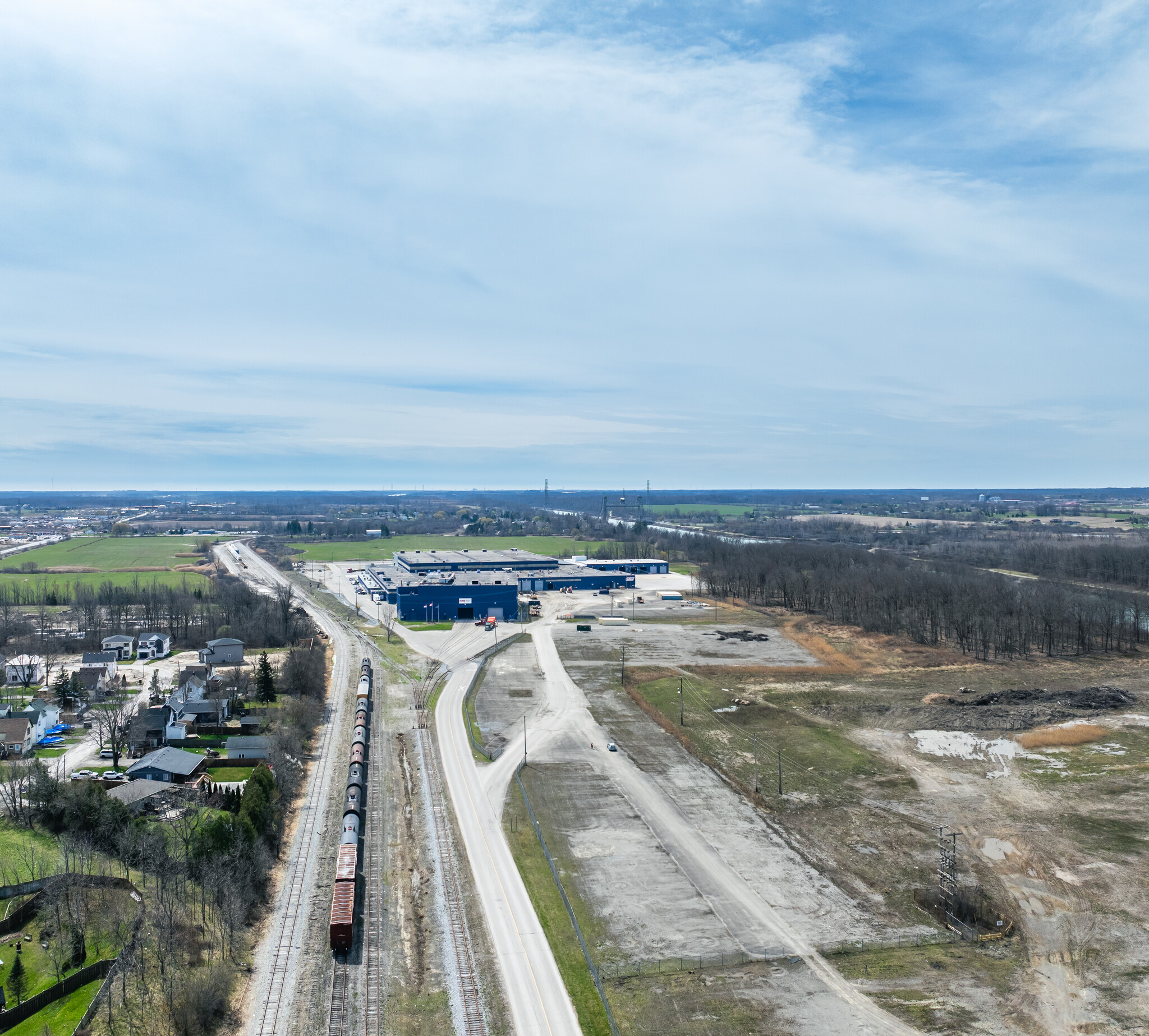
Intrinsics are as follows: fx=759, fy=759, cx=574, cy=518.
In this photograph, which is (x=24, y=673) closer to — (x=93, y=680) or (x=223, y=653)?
(x=93, y=680)

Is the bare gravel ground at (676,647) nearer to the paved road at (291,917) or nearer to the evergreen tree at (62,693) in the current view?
the paved road at (291,917)

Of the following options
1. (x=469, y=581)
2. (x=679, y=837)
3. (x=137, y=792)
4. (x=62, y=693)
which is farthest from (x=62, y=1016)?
(x=469, y=581)

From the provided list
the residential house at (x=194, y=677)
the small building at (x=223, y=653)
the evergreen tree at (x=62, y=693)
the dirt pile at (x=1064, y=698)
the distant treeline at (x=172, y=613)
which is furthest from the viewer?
the distant treeline at (x=172, y=613)

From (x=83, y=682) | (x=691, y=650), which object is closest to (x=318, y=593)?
(x=83, y=682)

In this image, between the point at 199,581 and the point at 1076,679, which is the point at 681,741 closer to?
the point at 1076,679

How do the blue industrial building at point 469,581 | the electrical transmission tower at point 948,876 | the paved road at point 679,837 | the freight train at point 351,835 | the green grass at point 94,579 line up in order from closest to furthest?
the paved road at point 679,837 < the freight train at point 351,835 < the electrical transmission tower at point 948,876 < the blue industrial building at point 469,581 < the green grass at point 94,579

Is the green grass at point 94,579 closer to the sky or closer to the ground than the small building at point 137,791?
closer to the sky

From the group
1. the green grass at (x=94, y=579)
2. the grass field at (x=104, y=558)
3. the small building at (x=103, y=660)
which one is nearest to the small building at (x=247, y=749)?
the small building at (x=103, y=660)

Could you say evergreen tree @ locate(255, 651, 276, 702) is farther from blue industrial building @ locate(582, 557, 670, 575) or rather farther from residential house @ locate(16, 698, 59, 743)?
blue industrial building @ locate(582, 557, 670, 575)

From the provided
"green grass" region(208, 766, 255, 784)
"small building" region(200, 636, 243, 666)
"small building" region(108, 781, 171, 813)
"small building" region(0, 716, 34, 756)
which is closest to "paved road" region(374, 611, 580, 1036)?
"green grass" region(208, 766, 255, 784)
